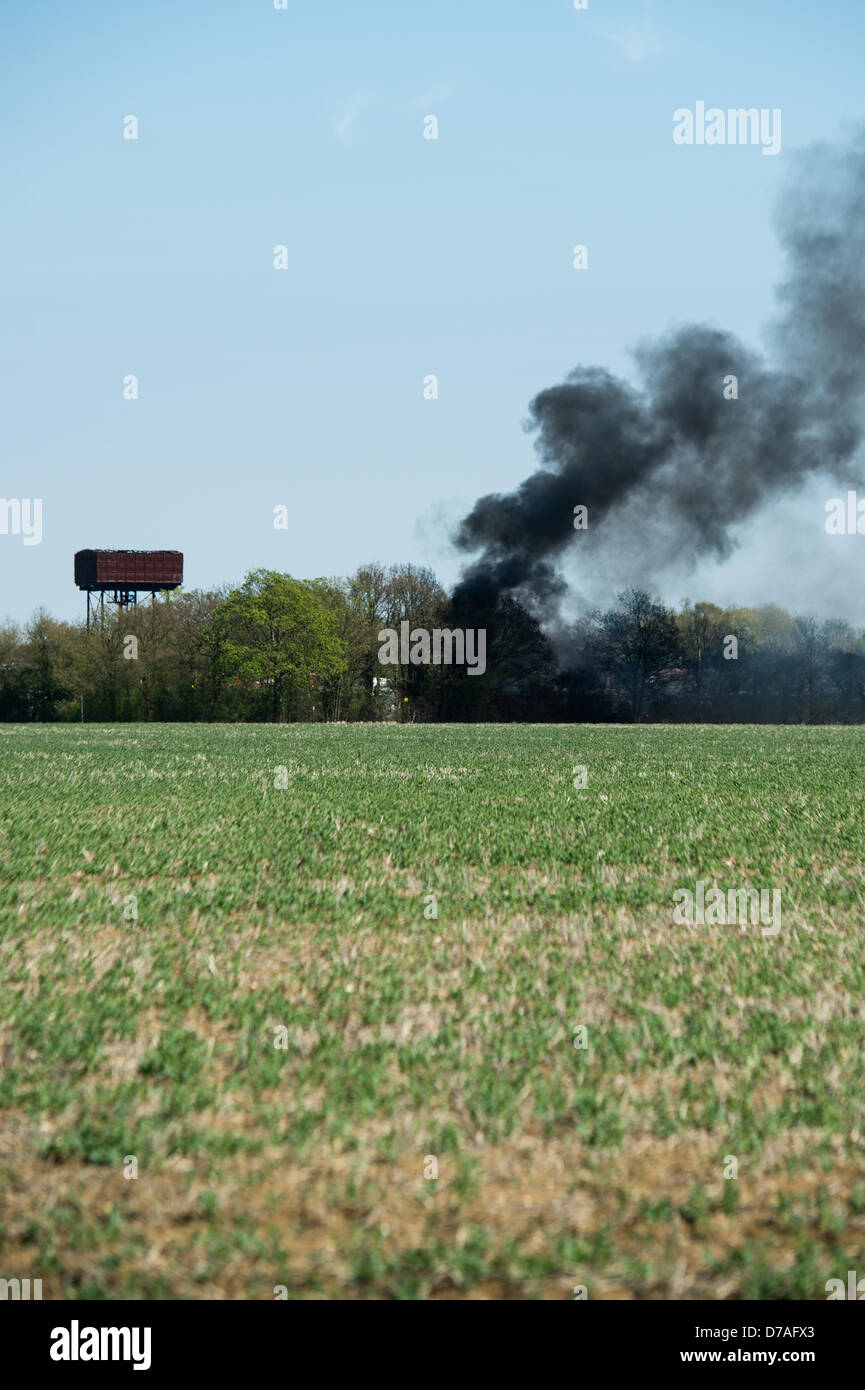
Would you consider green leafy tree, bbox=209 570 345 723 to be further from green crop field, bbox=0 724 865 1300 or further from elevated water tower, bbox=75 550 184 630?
green crop field, bbox=0 724 865 1300

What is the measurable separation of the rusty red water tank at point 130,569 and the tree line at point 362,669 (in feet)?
81.6

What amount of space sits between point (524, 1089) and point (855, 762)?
2285 centimetres

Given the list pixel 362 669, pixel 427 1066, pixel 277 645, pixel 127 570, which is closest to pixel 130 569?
pixel 127 570

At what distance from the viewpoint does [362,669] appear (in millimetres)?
78625

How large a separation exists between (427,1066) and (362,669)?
73.1m

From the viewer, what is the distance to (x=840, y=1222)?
428 cm

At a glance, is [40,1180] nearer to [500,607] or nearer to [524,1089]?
[524,1089]

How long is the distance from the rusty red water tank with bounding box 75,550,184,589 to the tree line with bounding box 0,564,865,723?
24.9 m

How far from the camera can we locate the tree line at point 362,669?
74.4 metres

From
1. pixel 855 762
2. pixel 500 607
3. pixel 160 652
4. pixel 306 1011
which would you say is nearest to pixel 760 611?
pixel 500 607

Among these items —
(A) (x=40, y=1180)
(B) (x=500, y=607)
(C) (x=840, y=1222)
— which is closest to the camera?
(C) (x=840, y=1222)

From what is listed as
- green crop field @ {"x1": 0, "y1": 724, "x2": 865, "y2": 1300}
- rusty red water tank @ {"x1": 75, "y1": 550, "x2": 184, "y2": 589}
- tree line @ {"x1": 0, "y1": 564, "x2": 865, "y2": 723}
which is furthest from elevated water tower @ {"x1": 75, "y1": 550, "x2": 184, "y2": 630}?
green crop field @ {"x1": 0, "y1": 724, "x2": 865, "y2": 1300}

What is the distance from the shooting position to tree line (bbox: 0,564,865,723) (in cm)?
7438

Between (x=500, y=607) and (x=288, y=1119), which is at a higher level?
(x=500, y=607)
